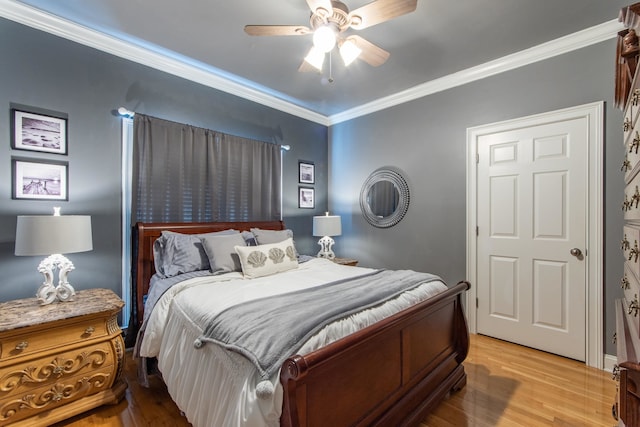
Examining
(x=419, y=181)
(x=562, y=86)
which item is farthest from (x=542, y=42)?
(x=419, y=181)

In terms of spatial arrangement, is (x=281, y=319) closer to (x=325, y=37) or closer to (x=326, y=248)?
(x=325, y=37)

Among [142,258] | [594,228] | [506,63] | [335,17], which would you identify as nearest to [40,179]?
[142,258]

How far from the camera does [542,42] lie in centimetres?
264

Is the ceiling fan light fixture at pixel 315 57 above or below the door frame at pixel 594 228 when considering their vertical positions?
above

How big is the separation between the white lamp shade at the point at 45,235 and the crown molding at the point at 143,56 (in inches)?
62.0

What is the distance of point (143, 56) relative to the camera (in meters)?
2.76

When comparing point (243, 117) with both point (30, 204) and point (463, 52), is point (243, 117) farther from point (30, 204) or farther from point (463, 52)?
point (463, 52)

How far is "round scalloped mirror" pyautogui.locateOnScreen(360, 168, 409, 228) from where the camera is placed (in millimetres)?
3754

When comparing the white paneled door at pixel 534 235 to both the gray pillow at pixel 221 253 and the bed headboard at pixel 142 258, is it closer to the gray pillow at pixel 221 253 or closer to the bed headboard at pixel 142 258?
the gray pillow at pixel 221 253

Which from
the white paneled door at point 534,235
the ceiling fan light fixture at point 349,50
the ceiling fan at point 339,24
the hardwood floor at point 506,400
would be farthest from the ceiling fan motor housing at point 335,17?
the hardwood floor at point 506,400

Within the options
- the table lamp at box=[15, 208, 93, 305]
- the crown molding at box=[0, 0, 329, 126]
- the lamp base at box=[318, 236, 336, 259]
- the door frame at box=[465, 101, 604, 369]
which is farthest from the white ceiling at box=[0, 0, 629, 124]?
the lamp base at box=[318, 236, 336, 259]

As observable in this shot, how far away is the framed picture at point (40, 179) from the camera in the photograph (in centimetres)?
220

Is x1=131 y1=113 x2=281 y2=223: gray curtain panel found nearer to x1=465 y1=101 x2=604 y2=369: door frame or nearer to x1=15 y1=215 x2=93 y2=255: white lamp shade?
x1=15 y1=215 x2=93 y2=255: white lamp shade

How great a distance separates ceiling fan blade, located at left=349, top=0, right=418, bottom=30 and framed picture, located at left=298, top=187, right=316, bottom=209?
256 centimetres
